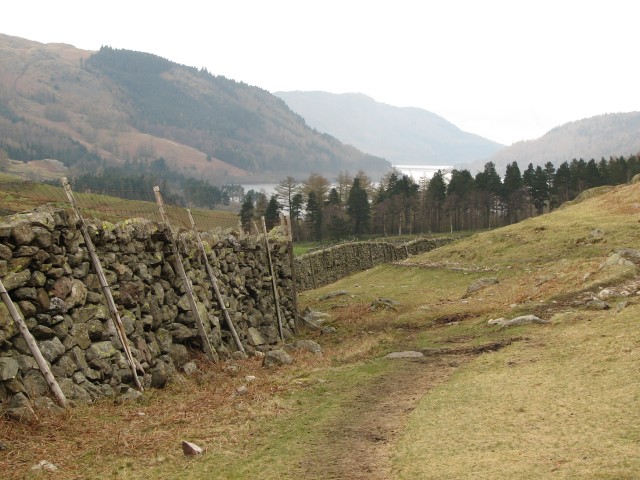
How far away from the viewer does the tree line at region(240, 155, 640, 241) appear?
112562 mm

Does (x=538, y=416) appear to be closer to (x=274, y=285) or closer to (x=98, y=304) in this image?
(x=98, y=304)

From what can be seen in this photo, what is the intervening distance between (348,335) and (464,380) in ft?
36.5

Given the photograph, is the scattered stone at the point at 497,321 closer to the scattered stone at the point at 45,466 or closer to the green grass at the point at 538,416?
the green grass at the point at 538,416

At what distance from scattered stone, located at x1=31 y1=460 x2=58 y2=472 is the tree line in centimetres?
9798

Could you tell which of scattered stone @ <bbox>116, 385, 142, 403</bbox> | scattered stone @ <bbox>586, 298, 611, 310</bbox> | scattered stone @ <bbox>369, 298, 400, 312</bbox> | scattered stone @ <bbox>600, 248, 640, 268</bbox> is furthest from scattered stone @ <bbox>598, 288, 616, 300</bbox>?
scattered stone @ <bbox>116, 385, 142, 403</bbox>

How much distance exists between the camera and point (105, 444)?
35.1 ft

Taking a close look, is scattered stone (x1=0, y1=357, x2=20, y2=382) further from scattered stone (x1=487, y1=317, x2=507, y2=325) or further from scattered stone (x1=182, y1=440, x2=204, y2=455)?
scattered stone (x1=487, y1=317, x2=507, y2=325)

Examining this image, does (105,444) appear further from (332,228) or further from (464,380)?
(332,228)

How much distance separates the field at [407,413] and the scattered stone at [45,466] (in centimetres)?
19

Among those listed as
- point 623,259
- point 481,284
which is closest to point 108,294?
point 623,259

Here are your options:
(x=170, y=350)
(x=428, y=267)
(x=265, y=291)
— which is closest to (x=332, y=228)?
(x=428, y=267)

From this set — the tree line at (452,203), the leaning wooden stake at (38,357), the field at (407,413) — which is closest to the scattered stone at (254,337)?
the field at (407,413)

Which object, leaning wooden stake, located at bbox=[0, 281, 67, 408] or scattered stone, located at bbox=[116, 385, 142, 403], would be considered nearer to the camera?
leaning wooden stake, located at bbox=[0, 281, 67, 408]

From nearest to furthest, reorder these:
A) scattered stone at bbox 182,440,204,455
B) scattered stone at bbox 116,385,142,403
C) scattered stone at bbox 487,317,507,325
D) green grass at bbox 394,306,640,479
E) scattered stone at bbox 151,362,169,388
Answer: green grass at bbox 394,306,640,479 < scattered stone at bbox 182,440,204,455 < scattered stone at bbox 116,385,142,403 < scattered stone at bbox 151,362,169,388 < scattered stone at bbox 487,317,507,325
